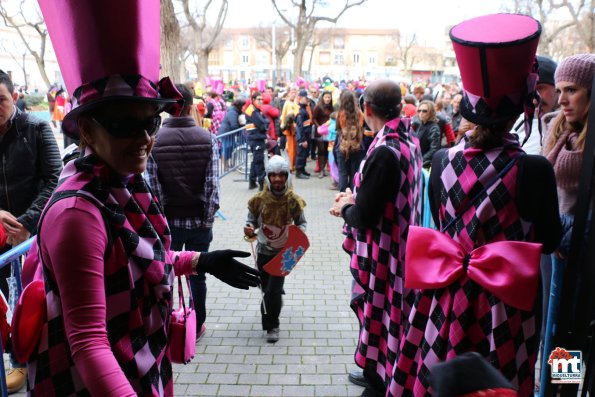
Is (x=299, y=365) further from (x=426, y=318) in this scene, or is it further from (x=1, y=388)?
(x=1, y=388)

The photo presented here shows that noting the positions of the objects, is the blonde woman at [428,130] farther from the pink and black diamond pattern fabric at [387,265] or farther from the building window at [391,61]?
the building window at [391,61]

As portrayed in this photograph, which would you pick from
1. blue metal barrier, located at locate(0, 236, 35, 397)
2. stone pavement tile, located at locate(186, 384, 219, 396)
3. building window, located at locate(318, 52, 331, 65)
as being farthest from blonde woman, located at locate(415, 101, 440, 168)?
building window, located at locate(318, 52, 331, 65)

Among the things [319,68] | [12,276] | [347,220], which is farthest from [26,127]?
[319,68]

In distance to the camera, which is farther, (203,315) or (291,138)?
(291,138)

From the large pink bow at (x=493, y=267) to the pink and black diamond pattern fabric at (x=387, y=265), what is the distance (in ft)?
2.48

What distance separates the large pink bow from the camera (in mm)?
2262

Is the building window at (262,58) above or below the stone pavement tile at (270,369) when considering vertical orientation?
below

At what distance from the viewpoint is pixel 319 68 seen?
10288 centimetres

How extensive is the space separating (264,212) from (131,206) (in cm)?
260

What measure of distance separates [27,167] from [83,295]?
272 cm

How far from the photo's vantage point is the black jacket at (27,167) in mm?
3678

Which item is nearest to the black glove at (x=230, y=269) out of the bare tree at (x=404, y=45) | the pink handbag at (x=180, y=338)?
the pink handbag at (x=180, y=338)

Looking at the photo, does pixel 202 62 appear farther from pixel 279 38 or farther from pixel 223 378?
pixel 279 38

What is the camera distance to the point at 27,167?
12.3 feet
